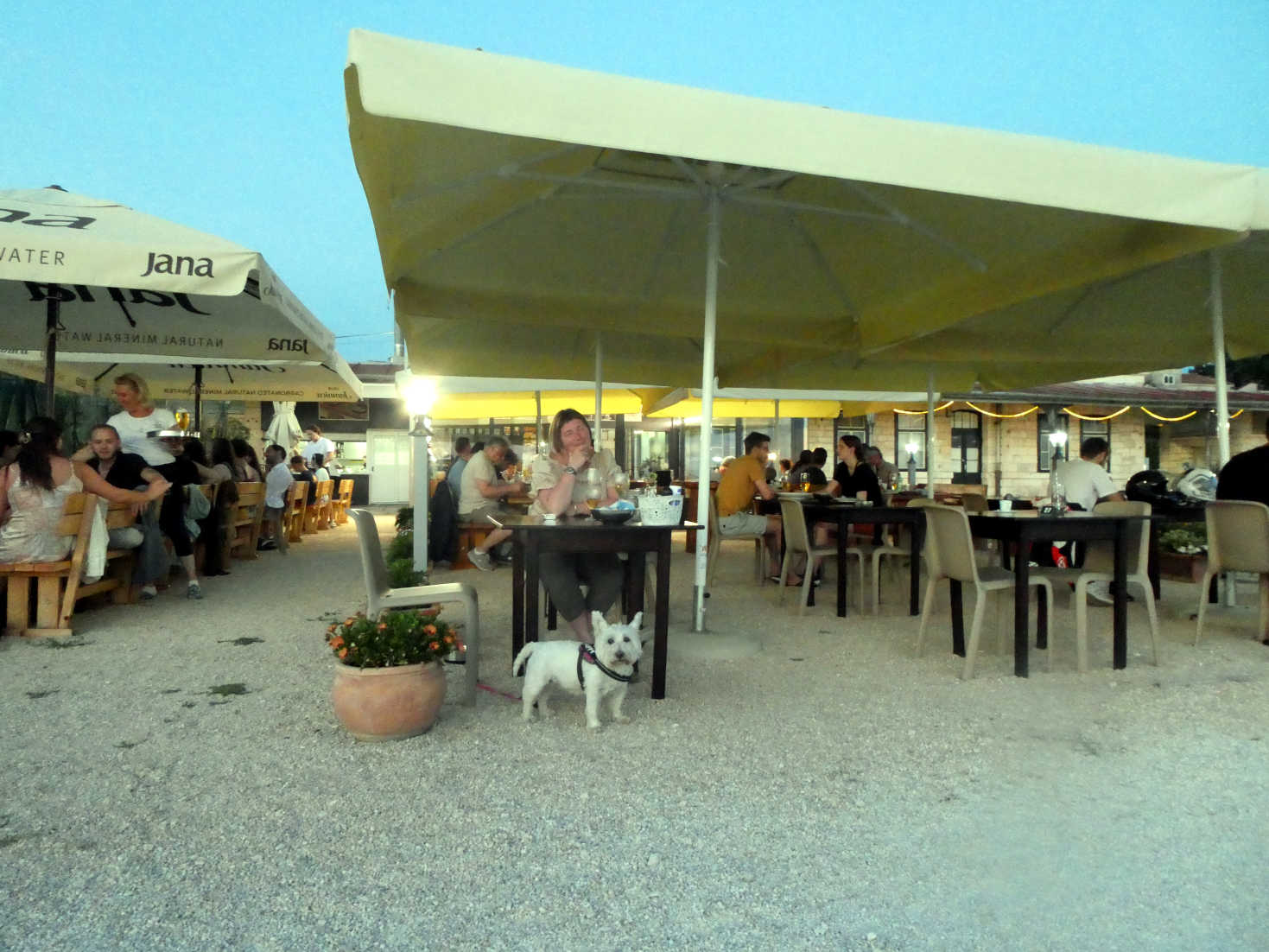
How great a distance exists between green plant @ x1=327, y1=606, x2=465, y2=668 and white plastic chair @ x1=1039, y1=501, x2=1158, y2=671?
10.1 ft

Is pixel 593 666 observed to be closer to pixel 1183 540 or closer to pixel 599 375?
pixel 599 375

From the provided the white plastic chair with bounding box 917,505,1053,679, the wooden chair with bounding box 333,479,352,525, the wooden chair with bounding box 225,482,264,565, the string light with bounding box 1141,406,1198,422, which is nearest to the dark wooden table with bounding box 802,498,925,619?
the white plastic chair with bounding box 917,505,1053,679

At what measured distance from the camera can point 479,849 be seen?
7.38 feet

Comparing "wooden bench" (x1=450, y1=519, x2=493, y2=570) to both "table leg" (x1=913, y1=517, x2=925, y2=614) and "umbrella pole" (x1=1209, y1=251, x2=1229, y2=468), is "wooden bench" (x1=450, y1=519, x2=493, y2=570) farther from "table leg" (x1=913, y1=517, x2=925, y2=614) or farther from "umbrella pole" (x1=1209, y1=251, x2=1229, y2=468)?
"umbrella pole" (x1=1209, y1=251, x2=1229, y2=468)

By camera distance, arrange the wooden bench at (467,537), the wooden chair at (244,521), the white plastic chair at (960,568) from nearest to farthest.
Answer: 1. the white plastic chair at (960,568)
2. the wooden chair at (244,521)
3. the wooden bench at (467,537)

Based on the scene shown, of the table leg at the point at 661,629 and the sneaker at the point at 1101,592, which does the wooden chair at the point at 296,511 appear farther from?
the sneaker at the point at 1101,592

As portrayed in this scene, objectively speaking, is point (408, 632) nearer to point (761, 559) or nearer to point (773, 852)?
point (773, 852)

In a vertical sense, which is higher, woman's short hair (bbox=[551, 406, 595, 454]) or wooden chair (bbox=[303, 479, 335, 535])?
woman's short hair (bbox=[551, 406, 595, 454])

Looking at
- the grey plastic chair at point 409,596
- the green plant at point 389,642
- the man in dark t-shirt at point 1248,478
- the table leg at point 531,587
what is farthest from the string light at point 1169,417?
the green plant at point 389,642

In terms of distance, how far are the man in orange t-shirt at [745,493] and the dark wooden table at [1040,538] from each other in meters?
2.77

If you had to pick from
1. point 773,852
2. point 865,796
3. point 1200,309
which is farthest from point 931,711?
point 1200,309

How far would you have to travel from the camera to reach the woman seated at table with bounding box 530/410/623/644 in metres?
4.02

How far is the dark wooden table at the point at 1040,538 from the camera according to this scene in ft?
13.4

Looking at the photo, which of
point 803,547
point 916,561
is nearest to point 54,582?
point 803,547
